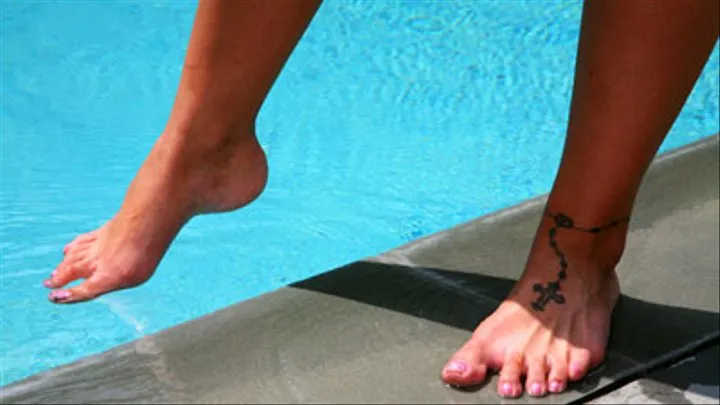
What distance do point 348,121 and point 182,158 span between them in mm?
1506

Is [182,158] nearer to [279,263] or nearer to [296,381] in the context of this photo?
[296,381]

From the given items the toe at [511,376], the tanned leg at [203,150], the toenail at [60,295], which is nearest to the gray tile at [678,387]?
the toe at [511,376]

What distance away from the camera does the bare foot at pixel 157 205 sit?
6.35ft

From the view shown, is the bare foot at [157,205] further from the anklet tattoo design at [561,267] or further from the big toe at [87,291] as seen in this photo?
the anklet tattoo design at [561,267]

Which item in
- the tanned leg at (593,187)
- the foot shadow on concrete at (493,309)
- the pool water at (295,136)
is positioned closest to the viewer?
the tanned leg at (593,187)

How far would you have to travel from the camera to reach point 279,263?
277cm

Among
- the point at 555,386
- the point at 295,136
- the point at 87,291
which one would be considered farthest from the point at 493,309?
the point at 295,136

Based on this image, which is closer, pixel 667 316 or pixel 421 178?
pixel 667 316

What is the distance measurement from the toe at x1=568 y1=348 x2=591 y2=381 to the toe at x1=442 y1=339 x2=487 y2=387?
0.12 meters

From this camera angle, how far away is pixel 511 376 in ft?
5.46

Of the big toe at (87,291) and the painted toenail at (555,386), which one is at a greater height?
the painted toenail at (555,386)

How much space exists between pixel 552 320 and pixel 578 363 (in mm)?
78

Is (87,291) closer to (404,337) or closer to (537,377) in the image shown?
(404,337)

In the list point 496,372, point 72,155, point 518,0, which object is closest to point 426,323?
point 496,372
